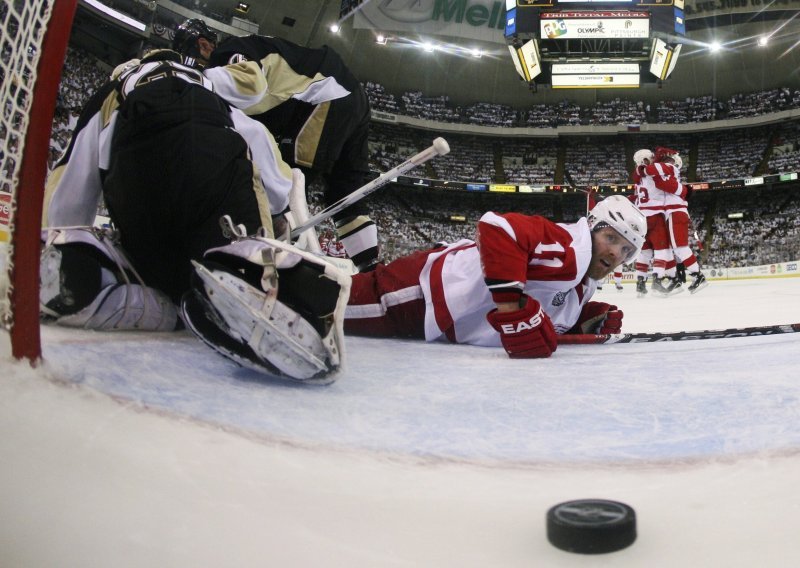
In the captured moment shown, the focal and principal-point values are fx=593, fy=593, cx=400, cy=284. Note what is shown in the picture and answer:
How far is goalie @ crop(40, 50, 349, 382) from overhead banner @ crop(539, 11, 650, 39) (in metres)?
10.2

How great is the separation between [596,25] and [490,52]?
→ 7144 mm

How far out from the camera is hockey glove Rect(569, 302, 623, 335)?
2.15 metres

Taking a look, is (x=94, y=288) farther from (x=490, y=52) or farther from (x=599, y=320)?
(x=490, y=52)

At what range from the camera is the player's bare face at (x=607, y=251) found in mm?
1863

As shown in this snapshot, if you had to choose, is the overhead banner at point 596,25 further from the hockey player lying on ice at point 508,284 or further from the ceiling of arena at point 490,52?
the hockey player lying on ice at point 508,284

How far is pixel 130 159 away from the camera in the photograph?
3.89 feet

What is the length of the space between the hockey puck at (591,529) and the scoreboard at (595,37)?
36.7ft

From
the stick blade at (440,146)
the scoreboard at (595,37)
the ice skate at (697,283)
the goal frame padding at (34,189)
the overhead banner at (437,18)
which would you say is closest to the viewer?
the goal frame padding at (34,189)

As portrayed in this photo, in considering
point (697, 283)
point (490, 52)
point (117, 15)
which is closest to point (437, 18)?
point (490, 52)

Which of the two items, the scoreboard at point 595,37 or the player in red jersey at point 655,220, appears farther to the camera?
the scoreboard at point 595,37

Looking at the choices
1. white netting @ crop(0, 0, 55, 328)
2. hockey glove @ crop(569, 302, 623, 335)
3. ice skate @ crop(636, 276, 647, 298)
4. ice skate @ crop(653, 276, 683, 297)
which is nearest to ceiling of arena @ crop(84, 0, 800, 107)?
ice skate @ crop(636, 276, 647, 298)

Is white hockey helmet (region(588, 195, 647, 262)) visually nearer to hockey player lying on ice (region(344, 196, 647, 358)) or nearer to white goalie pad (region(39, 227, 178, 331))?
hockey player lying on ice (region(344, 196, 647, 358))

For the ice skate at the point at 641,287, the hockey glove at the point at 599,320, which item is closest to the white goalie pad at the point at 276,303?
the hockey glove at the point at 599,320

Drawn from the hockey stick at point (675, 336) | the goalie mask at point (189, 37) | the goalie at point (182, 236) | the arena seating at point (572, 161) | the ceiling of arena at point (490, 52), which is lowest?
the hockey stick at point (675, 336)
